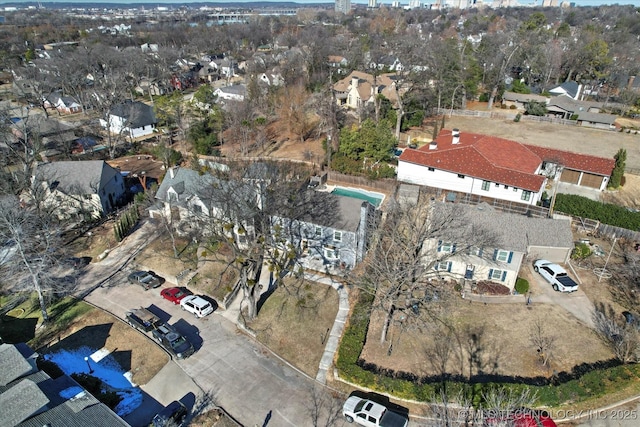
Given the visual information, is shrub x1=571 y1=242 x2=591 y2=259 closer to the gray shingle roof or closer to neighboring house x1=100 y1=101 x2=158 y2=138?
the gray shingle roof

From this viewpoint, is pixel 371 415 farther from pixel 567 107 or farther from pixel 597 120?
pixel 567 107

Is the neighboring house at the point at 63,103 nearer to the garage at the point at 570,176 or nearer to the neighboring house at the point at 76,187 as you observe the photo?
the neighboring house at the point at 76,187

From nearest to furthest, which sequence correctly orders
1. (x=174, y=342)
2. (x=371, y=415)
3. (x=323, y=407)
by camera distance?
(x=371, y=415) → (x=323, y=407) → (x=174, y=342)

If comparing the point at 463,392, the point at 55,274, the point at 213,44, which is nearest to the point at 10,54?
the point at 213,44

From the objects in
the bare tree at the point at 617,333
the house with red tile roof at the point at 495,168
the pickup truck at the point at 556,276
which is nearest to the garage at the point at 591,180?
the house with red tile roof at the point at 495,168

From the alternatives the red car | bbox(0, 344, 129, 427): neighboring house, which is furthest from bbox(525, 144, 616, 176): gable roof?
bbox(0, 344, 129, 427): neighboring house

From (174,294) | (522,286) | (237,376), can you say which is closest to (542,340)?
(522,286)

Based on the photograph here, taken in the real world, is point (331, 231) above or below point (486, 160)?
below
